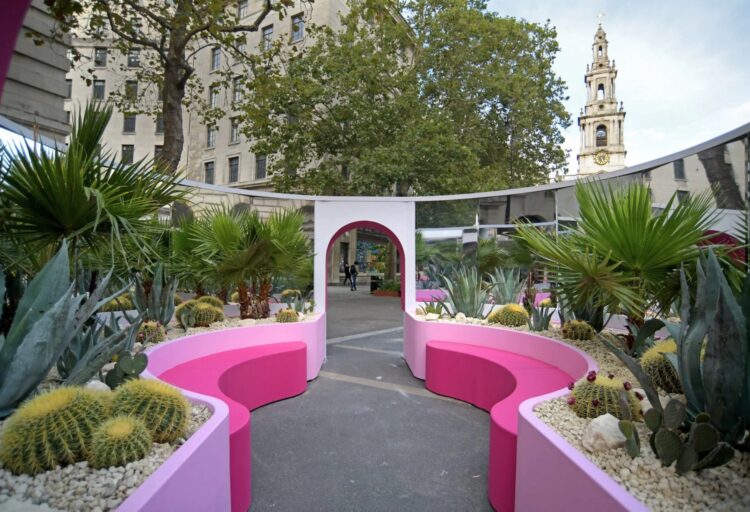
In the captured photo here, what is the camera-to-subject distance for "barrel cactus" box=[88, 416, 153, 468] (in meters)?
2.01

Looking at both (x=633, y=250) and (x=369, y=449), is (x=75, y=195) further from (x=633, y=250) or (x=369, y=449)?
(x=633, y=250)

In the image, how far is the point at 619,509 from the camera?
172cm

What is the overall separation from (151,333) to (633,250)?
495 cm

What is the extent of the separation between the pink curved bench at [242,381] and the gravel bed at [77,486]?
973 mm

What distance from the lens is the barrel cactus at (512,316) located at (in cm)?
635

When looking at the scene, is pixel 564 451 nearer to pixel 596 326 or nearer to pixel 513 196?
pixel 596 326

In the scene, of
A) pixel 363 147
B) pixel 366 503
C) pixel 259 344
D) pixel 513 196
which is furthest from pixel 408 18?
pixel 366 503

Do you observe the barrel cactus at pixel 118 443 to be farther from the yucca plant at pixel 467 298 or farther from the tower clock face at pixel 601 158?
the tower clock face at pixel 601 158

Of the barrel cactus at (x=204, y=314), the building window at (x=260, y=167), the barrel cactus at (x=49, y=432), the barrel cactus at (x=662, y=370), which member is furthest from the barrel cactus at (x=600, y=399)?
the building window at (x=260, y=167)

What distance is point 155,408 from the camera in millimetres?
2432

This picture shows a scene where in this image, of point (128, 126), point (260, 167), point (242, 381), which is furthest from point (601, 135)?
point (242, 381)

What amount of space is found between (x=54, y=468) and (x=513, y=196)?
7989 mm

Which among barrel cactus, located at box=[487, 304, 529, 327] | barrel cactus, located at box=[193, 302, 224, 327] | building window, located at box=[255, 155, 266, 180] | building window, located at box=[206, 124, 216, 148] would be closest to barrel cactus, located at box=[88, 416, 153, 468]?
barrel cactus, located at box=[193, 302, 224, 327]

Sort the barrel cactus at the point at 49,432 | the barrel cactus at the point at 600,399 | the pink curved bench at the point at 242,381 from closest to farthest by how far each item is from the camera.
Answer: the barrel cactus at the point at 49,432 < the barrel cactus at the point at 600,399 < the pink curved bench at the point at 242,381
